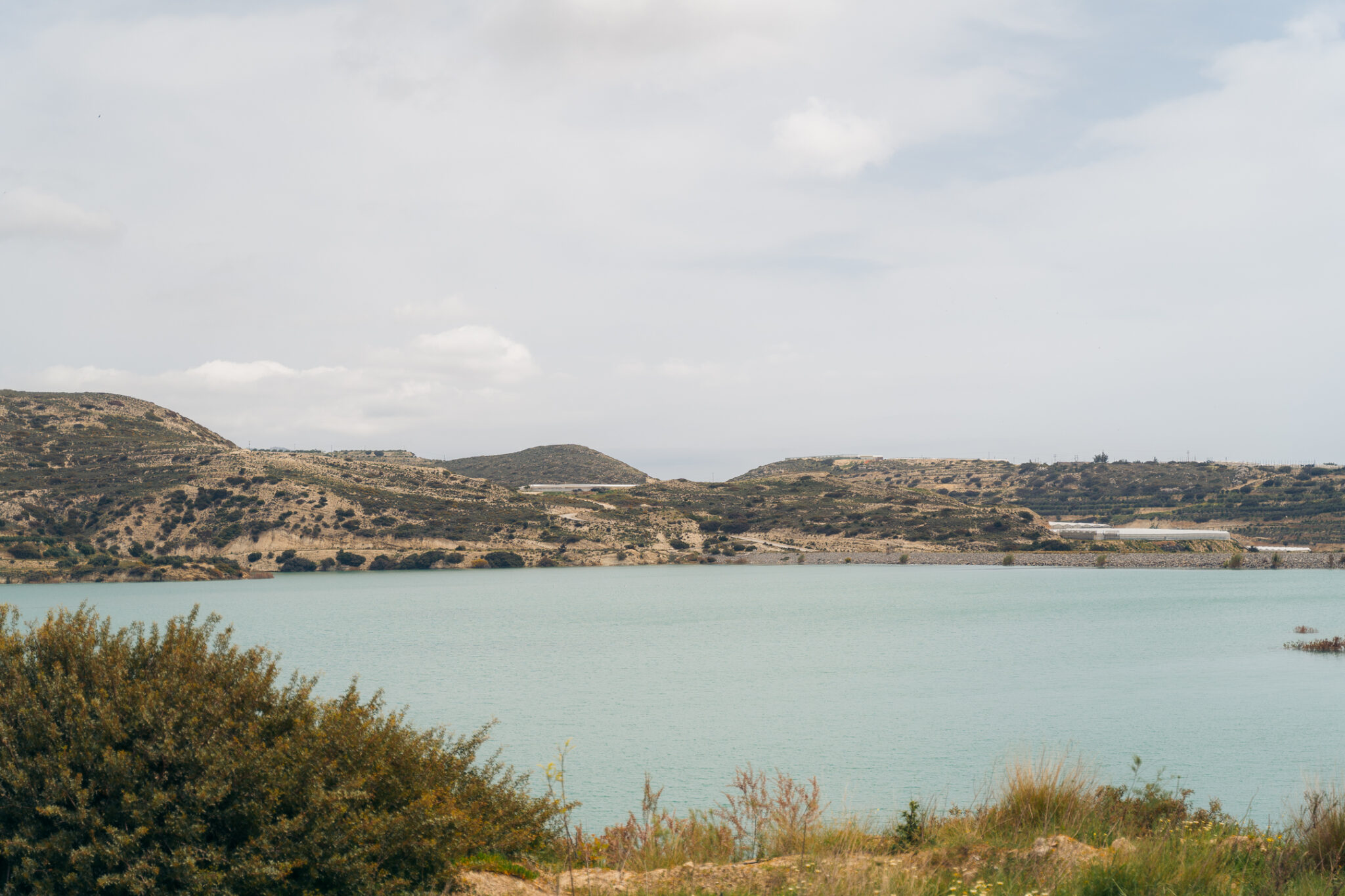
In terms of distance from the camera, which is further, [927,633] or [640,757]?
[927,633]

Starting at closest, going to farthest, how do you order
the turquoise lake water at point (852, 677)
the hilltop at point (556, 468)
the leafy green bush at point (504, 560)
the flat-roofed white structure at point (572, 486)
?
the turquoise lake water at point (852, 677) → the leafy green bush at point (504, 560) → the flat-roofed white structure at point (572, 486) → the hilltop at point (556, 468)

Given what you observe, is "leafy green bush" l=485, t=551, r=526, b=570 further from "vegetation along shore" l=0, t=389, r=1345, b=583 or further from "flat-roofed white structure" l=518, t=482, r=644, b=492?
"flat-roofed white structure" l=518, t=482, r=644, b=492

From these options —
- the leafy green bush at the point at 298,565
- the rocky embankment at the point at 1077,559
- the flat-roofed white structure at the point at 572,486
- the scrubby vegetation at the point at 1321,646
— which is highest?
the flat-roofed white structure at the point at 572,486

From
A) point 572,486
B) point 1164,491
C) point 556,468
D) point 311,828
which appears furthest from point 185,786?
point 556,468

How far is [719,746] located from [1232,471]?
140m

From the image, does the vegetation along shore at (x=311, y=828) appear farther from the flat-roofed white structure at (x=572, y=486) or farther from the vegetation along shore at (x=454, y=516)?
the flat-roofed white structure at (x=572, y=486)

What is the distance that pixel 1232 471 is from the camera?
134625mm

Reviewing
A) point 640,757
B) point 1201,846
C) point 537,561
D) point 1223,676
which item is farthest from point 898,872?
point 537,561

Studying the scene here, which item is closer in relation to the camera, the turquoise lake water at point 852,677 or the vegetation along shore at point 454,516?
the turquoise lake water at point 852,677

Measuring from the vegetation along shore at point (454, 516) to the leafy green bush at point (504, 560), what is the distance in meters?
0.19

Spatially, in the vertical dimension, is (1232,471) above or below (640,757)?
above

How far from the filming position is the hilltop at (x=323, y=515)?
80500 millimetres

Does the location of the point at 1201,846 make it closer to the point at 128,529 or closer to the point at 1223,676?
the point at 1223,676

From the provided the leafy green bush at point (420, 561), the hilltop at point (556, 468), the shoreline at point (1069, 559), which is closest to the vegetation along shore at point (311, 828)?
the shoreline at point (1069, 559)
